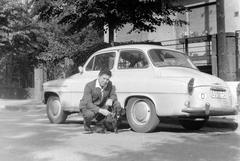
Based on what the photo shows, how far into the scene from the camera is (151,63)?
273 inches

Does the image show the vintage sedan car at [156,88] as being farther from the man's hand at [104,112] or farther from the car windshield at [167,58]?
the man's hand at [104,112]

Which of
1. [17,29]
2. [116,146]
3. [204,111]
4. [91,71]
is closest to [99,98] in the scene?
[91,71]

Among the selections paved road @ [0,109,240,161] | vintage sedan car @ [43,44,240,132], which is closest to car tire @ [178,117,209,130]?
vintage sedan car @ [43,44,240,132]

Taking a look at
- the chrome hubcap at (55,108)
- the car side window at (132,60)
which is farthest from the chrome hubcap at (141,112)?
the chrome hubcap at (55,108)

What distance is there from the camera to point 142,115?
674 cm

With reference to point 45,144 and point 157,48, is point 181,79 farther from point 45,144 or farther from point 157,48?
point 45,144

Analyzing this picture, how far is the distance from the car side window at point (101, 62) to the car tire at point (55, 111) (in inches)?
48.0

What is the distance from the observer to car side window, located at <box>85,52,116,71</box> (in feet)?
25.3

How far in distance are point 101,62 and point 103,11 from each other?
9.04 feet

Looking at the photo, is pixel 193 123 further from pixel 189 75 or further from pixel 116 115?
pixel 116 115

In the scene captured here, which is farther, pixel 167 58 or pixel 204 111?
pixel 167 58

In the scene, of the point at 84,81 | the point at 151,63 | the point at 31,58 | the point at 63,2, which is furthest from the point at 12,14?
the point at 151,63

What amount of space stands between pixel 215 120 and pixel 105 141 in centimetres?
345

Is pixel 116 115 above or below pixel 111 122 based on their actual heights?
above
